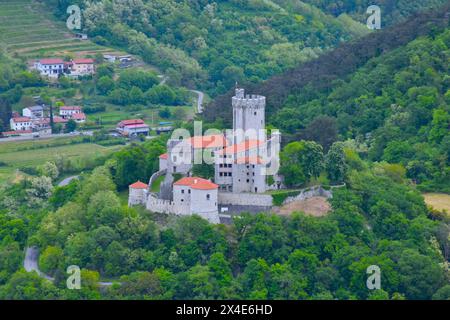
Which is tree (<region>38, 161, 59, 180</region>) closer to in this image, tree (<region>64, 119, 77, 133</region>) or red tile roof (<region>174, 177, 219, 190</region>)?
tree (<region>64, 119, 77, 133</region>)

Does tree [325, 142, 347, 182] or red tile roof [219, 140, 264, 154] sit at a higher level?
red tile roof [219, 140, 264, 154]

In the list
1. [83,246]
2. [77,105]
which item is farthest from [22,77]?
[83,246]

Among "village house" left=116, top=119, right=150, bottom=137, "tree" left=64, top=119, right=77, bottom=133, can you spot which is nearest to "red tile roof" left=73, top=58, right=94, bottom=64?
"tree" left=64, top=119, right=77, bottom=133

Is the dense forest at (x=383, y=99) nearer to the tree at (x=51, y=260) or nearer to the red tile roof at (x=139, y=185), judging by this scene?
the red tile roof at (x=139, y=185)

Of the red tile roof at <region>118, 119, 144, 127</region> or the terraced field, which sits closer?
the red tile roof at <region>118, 119, 144, 127</region>

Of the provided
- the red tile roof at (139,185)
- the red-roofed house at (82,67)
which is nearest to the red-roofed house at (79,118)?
the red-roofed house at (82,67)

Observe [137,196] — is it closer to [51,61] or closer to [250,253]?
[250,253]
